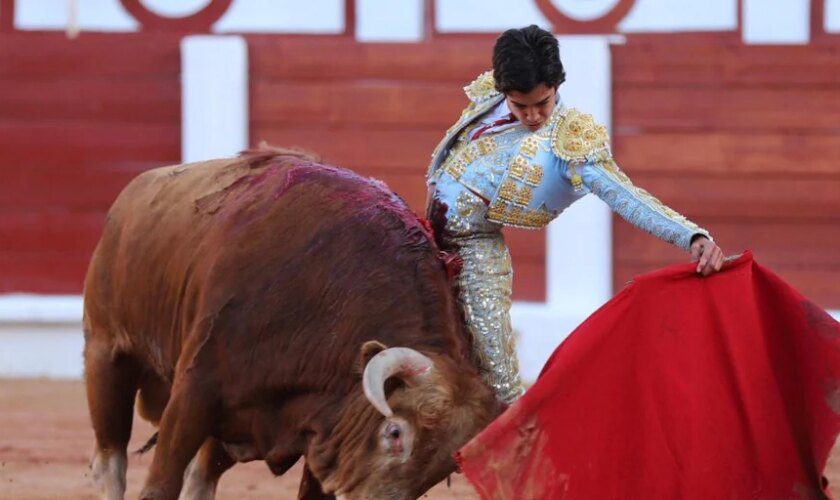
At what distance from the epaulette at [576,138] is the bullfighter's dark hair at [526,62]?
4.4 inches

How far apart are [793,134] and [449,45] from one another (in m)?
1.55

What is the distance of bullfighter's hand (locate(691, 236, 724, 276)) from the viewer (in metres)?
3.06

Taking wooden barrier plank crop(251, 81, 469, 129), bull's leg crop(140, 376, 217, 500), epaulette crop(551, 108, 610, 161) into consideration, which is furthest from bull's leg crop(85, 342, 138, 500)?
wooden barrier plank crop(251, 81, 469, 129)

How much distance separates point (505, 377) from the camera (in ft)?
10.9

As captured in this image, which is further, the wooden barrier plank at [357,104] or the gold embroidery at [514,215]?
the wooden barrier plank at [357,104]

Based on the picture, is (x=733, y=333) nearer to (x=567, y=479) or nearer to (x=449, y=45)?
(x=567, y=479)

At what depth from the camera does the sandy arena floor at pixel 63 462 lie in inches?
185

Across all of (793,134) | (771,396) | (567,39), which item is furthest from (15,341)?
(771,396)

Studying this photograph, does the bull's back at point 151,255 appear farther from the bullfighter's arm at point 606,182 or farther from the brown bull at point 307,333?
the bullfighter's arm at point 606,182

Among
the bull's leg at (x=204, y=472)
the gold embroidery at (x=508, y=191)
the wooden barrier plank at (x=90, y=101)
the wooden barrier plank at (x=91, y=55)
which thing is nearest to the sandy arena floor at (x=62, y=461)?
the bull's leg at (x=204, y=472)

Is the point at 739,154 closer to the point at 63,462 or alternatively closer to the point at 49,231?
the point at 49,231

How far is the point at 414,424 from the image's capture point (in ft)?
9.98

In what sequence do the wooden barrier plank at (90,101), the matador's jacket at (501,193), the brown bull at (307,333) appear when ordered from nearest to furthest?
the brown bull at (307,333) → the matador's jacket at (501,193) → the wooden barrier plank at (90,101)

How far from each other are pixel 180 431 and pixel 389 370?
612 mm
